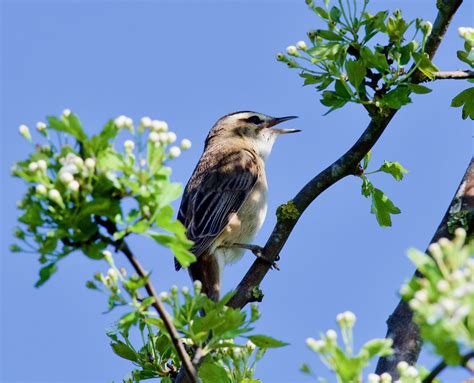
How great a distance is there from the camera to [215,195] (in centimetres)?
750

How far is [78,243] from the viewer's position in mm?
2936

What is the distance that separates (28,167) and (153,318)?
74 centimetres

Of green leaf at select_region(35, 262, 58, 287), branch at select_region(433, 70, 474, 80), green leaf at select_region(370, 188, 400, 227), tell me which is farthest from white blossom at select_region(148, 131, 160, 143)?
green leaf at select_region(370, 188, 400, 227)

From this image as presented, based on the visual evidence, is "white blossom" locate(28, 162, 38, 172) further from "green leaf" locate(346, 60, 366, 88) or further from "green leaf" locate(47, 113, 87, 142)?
"green leaf" locate(346, 60, 366, 88)

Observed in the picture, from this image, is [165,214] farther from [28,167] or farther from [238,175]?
[238,175]

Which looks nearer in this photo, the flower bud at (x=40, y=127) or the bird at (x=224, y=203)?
the flower bud at (x=40, y=127)

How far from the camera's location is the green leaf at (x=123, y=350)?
4.61 meters

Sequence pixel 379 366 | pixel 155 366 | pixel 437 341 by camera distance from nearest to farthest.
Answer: pixel 437 341 → pixel 379 366 → pixel 155 366

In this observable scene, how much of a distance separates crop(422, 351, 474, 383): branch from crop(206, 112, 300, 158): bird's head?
6.01 metres

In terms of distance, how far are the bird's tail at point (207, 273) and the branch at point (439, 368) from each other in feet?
12.9

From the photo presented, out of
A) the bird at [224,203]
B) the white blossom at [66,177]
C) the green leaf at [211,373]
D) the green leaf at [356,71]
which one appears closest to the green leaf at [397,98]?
the green leaf at [356,71]

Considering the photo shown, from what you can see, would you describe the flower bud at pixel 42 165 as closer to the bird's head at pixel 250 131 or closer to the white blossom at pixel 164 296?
the white blossom at pixel 164 296

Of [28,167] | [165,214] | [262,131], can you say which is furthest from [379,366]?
[262,131]

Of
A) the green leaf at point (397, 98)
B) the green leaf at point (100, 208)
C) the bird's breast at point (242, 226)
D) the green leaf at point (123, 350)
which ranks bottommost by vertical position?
the green leaf at point (100, 208)
